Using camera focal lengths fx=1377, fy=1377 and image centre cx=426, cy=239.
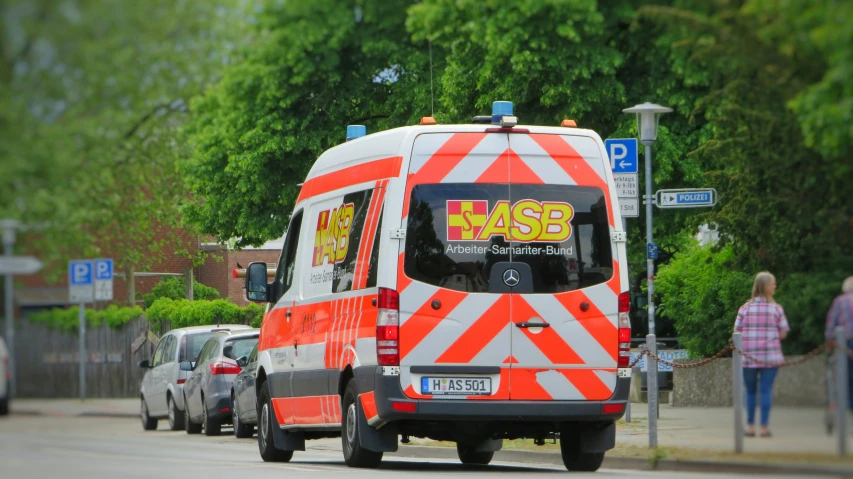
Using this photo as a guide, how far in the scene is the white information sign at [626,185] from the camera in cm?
1589

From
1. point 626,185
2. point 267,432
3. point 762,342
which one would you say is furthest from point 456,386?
point 626,185

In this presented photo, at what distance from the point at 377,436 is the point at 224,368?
1050cm

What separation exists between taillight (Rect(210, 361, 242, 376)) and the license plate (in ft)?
36.5

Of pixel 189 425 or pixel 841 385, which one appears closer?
pixel 841 385

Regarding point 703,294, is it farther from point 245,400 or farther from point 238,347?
point 238,347

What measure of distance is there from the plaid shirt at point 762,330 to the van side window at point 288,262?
438cm

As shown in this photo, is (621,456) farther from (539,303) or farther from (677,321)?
(677,321)

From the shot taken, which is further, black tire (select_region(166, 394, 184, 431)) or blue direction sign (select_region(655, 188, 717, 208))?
black tire (select_region(166, 394, 184, 431))

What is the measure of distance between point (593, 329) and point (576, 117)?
1225 centimetres

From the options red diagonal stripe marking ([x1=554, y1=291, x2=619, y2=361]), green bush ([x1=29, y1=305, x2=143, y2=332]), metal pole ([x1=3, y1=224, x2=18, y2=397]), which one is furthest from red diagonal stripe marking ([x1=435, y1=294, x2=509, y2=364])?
metal pole ([x1=3, y1=224, x2=18, y2=397])

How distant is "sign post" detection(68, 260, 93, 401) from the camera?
219 cm

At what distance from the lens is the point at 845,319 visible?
353 inches

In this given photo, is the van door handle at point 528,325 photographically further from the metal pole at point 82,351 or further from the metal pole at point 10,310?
the metal pole at point 10,310

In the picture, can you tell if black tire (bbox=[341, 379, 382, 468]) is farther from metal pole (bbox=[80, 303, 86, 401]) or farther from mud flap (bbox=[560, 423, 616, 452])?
metal pole (bbox=[80, 303, 86, 401])
